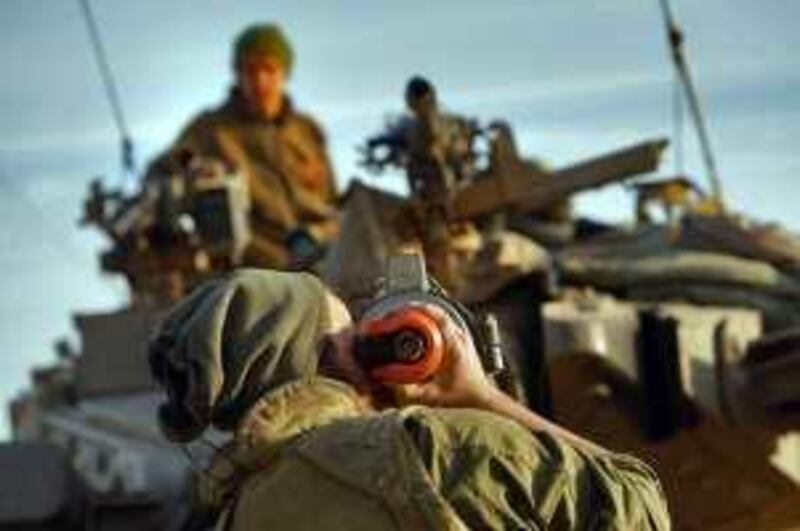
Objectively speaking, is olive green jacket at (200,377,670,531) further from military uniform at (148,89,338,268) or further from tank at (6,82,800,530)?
military uniform at (148,89,338,268)

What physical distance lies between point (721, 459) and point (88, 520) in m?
2.04

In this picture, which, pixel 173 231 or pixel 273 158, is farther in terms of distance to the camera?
pixel 273 158

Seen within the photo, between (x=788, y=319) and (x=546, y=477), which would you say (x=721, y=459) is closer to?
(x=788, y=319)

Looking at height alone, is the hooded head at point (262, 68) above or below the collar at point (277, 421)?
below

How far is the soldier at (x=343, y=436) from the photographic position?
288cm

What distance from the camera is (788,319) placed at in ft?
27.7

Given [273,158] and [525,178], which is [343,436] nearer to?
[525,178]

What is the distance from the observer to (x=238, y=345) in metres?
3.12

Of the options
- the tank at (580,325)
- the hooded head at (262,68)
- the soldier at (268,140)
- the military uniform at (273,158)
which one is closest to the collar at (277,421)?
the tank at (580,325)

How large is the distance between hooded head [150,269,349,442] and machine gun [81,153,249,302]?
6.68 m

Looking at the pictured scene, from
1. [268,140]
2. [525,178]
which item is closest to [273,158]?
[268,140]

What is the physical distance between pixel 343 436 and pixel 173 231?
7156mm

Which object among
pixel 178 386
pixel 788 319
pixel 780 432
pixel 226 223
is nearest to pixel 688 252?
pixel 788 319

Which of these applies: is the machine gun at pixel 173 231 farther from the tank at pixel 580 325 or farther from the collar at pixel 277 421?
the collar at pixel 277 421
